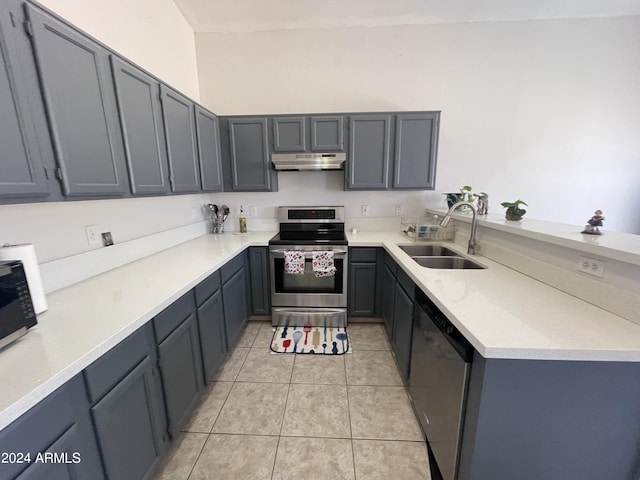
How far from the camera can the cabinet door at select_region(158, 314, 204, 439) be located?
1.25 meters

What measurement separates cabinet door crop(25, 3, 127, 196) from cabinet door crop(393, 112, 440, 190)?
2.25m

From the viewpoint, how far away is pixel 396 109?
2.72m

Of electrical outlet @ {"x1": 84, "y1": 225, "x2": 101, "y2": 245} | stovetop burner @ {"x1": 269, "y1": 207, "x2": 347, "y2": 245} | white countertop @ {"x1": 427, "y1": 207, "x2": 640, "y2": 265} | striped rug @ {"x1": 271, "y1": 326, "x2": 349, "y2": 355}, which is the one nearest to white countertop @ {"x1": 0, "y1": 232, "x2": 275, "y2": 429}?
electrical outlet @ {"x1": 84, "y1": 225, "x2": 101, "y2": 245}

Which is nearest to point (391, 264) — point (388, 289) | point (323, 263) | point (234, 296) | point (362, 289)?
point (388, 289)

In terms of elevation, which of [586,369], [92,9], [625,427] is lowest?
[625,427]

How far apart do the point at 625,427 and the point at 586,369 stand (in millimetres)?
265

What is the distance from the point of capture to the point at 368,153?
2.53 m

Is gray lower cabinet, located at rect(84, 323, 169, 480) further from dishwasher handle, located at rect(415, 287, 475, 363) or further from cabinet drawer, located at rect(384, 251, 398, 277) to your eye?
cabinet drawer, located at rect(384, 251, 398, 277)

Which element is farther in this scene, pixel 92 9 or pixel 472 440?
pixel 92 9

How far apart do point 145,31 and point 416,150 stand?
2.55 metres

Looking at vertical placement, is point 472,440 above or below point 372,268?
below

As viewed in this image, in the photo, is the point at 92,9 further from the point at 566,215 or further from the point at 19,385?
the point at 566,215

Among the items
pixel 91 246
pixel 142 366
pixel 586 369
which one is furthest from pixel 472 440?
pixel 91 246

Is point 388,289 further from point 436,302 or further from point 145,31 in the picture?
point 145,31
